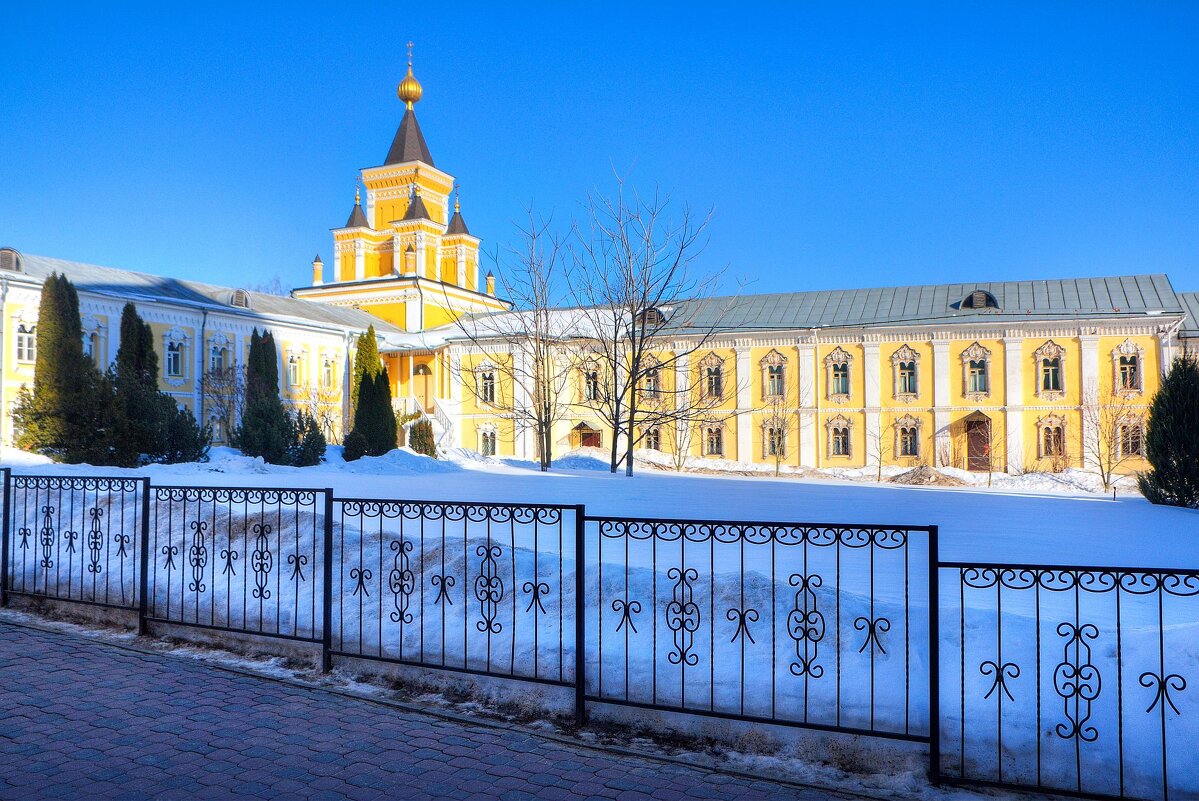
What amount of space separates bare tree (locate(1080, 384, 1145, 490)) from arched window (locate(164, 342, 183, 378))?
3510 centimetres

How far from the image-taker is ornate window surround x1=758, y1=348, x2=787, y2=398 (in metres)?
37.4

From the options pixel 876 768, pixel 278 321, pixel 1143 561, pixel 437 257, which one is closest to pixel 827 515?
pixel 1143 561

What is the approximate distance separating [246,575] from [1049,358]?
110 ft

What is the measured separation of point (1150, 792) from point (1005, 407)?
108 feet

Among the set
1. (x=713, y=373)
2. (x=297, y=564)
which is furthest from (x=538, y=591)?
(x=713, y=373)

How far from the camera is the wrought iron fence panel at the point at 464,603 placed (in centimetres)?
567

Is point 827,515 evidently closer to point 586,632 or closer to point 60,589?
→ point 586,632

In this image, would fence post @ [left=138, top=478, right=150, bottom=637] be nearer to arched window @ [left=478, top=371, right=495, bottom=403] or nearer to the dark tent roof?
arched window @ [left=478, top=371, right=495, bottom=403]

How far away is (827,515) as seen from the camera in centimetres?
966

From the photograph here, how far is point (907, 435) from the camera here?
1411 inches

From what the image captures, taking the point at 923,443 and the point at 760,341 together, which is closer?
the point at 923,443

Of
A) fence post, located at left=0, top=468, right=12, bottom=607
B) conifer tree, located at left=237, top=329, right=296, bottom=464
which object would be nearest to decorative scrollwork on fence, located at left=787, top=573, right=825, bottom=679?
fence post, located at left=0, top=468, right=12, bottom=607

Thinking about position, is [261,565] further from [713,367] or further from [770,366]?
[713,367]

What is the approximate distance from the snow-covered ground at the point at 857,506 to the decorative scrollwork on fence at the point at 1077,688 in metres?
2.07
